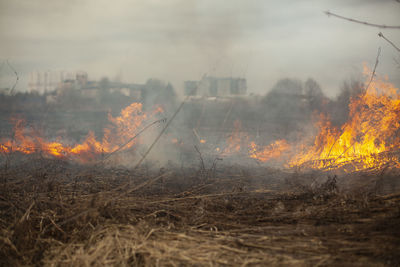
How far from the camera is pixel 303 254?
2707 mm

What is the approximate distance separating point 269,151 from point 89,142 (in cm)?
639

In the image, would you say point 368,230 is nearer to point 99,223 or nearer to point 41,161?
point 99,223

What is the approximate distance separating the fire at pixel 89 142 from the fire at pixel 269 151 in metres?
4.31

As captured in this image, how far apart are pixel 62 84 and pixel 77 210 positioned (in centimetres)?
1598

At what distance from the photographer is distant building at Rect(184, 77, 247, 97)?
48.1 feet

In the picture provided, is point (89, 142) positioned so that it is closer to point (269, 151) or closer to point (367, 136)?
point (269, 151)

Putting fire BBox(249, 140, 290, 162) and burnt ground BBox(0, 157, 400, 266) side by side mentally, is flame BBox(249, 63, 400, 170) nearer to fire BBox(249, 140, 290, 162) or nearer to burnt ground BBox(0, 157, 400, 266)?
fire BBox(249, 140, 290, 162)

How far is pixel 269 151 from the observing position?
39.7 ft

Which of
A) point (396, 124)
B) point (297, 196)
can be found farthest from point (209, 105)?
point (297, 196)

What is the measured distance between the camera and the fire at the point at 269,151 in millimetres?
11727

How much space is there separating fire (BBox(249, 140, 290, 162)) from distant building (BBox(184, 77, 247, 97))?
3361 mm

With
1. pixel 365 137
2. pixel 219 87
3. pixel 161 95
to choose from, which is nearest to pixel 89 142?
pixel 161 95

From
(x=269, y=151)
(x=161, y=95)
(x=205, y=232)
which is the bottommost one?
(x=269, y=151)

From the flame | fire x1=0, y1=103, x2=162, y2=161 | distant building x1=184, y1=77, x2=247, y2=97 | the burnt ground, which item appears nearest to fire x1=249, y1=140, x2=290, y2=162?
the flame
